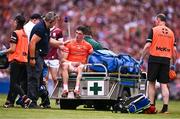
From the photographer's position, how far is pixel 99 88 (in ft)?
64.3

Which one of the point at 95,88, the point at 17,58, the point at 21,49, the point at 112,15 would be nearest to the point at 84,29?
the point at 95,88

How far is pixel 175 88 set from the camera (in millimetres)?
32281

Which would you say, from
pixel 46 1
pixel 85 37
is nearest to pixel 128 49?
pixel 46 1

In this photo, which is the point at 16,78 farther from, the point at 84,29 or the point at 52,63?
the point at 52,63

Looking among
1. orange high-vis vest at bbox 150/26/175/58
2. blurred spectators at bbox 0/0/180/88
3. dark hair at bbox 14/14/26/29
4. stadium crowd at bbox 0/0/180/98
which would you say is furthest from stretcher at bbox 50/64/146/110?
blurred spectators at bbox 0/0/180/88

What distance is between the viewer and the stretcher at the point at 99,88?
19.6 metres

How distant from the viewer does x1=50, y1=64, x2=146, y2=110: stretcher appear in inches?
770

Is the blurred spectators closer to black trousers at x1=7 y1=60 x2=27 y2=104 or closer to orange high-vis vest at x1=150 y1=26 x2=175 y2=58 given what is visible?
orange high-vis vest at x1=150 y1=26 x2=175 y2=58

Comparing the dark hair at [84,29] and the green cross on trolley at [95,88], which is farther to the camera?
the dark hair at [84,29]

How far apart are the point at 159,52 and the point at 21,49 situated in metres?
3.11

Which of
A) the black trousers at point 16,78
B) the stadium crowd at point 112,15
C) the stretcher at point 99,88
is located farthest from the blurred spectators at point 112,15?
the black trousers at point 16,78

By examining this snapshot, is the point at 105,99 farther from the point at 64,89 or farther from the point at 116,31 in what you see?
the point at 116,31

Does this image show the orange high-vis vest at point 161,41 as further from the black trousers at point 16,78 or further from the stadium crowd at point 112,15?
the stadium crowd at point 112,15

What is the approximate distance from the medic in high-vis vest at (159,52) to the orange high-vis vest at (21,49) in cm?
264
